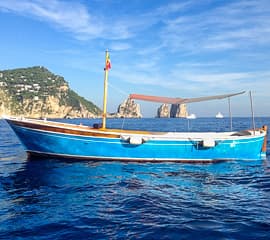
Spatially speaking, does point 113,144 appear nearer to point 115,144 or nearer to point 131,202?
point 115,144

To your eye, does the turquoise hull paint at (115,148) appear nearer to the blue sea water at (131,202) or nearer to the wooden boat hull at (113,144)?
the wooden boat hull at (113,144)

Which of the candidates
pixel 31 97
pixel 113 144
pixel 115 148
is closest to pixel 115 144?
pixel 113 144

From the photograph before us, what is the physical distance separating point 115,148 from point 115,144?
0.86 feet

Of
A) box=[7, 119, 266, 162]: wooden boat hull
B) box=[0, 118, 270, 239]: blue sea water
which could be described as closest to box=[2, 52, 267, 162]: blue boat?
box=[7, 119, 266, 162]: wooden boat hull

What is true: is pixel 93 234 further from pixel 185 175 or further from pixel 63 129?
pixel 63 129

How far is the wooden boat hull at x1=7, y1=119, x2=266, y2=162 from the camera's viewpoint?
59.1 ft

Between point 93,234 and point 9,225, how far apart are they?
2.45 metres

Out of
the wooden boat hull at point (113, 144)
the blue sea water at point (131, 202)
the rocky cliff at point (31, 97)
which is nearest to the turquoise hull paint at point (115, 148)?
the wooden boat hull at point (113, 144)

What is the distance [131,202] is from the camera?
34.6ft

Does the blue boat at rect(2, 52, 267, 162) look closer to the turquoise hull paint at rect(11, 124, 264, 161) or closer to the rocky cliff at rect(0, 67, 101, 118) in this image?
the turquoise hull paint at rect(11, 124, 264, 161)

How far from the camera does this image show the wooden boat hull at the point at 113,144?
59.1ft

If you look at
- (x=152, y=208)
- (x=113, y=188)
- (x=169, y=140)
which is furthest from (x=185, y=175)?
(x=152, y=208)

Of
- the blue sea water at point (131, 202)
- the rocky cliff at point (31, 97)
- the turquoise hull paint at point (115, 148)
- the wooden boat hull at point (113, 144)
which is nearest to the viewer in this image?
the blue sea water at point (131, 202)

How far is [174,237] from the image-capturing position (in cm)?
764
